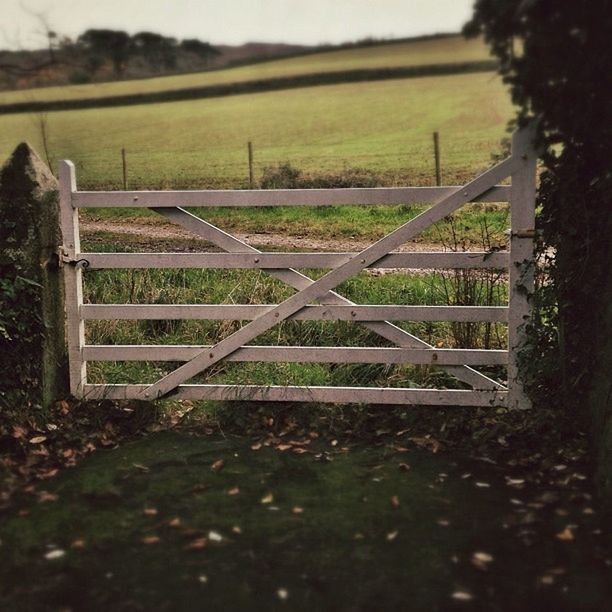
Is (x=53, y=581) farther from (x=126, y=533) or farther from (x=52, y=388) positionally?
(x=52, y=388)

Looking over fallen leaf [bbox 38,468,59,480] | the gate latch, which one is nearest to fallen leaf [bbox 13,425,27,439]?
fallen leaf [bbox 38,468,59,480]

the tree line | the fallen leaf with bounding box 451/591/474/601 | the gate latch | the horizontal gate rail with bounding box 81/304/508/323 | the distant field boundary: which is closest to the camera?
the fallen leaf with bounding box 451/591/474/601

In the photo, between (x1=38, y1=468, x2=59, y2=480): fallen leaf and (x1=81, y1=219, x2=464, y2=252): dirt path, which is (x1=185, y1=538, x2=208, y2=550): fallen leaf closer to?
(x1=38, y1=468, x2=59, y2=480): fallen leaf

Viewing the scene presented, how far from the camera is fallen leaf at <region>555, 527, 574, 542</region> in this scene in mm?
4594

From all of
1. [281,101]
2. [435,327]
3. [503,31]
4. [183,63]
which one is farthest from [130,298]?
[281,101]

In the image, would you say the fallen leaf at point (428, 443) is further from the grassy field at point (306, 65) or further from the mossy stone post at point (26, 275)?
the grassy field at point (306, 65)

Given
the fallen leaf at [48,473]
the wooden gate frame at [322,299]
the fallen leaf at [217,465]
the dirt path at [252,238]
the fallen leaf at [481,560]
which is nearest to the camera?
the fallen leaf at [481,560]

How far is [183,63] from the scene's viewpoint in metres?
37.1

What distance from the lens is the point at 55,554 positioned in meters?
4.51

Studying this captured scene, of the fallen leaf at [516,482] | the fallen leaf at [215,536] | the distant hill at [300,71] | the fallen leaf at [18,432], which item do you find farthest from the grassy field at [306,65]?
the fallen leaf at [215,536]

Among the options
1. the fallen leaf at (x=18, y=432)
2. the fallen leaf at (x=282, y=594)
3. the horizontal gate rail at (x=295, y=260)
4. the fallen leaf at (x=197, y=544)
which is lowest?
the fallen leaf at (x=282, y=594)

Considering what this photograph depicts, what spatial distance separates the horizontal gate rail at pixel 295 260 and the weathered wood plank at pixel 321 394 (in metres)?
0.95

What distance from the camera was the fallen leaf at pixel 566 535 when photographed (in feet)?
15.1

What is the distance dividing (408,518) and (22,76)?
884 inches
